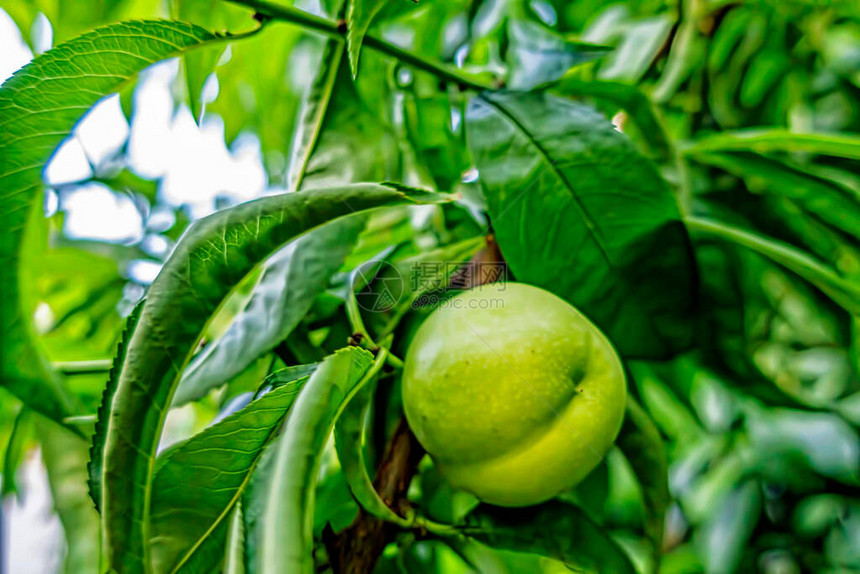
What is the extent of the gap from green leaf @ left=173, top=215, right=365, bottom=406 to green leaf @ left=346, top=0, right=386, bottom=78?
12 cm

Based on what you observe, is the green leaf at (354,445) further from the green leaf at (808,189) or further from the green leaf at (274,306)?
the green leaf at (808,189)

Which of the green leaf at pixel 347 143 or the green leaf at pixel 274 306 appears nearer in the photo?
the green leaf at pixel 274 306

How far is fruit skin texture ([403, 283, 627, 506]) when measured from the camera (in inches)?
13.8

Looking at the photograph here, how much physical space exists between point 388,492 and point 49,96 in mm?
308

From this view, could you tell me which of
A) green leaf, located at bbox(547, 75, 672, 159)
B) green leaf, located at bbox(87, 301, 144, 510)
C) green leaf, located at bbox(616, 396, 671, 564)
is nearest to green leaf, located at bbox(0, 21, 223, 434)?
green leaf, located at bbox(87, 301, 144, 510)

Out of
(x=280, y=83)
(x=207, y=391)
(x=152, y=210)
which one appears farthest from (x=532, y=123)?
(x=152, y=210)

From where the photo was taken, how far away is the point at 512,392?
349 millimetres

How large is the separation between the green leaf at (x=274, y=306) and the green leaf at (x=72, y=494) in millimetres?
97

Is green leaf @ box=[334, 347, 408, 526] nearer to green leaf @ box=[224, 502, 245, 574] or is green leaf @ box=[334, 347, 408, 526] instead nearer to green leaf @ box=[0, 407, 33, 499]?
green leaf @ box=[224, 502, 245, 574]

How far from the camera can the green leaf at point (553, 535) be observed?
1.30 ft

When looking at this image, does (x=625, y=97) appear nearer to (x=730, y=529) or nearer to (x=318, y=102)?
(x=318, y=102)

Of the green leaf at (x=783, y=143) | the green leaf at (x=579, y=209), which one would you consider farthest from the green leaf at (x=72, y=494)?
the green leaf at (x=783, y=143)

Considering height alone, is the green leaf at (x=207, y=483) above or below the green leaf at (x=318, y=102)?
below

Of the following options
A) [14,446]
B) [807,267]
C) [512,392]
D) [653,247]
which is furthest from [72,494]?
[807,267]
